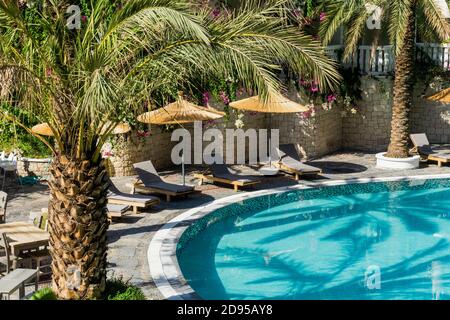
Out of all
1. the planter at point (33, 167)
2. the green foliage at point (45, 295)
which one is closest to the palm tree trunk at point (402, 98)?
the planter at point (33, 167)

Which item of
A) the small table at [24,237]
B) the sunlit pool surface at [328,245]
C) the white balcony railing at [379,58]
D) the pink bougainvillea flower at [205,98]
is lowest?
the sunlit pool surface at [328,245]

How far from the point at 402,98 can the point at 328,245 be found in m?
8.36

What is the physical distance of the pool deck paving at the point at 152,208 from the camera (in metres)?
14.2

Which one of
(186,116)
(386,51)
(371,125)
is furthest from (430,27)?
Answer: (186,116)

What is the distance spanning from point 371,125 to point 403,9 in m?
5.28

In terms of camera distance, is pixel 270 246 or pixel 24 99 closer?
pixel 24 99

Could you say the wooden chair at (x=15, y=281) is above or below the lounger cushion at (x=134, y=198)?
below

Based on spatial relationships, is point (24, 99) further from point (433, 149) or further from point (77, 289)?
point (433, 149)

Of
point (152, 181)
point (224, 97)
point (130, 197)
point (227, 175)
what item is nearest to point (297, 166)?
point (227, 175)

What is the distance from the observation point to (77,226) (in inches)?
439

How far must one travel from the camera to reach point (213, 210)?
1866 centimetres

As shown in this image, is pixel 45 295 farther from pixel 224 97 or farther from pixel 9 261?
pixel 224 97

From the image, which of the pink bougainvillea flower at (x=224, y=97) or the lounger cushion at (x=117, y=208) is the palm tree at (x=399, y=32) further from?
the lounger cushion at (x=117, y=208)

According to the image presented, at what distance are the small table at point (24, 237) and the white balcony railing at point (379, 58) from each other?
14.9 metres
